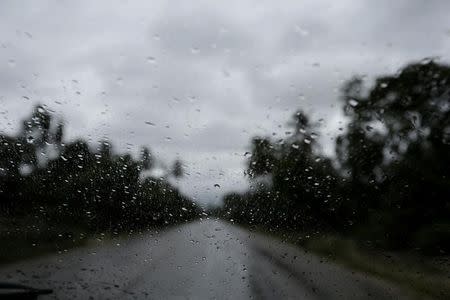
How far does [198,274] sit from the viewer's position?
995cm

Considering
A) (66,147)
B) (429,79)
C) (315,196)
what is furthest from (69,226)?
(429,79)

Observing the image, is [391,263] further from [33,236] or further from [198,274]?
[33,236]

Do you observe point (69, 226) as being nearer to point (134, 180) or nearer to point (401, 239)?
point (134, 180)

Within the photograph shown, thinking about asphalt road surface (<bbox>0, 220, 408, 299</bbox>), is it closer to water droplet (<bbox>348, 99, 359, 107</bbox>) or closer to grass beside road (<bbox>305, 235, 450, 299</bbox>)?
grass beside road (<bbox>305, 235, 450, 299</bbox>)

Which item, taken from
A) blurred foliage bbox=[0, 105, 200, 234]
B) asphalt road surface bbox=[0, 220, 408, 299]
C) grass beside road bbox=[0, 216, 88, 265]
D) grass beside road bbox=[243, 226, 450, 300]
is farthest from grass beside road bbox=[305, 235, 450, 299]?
grass beside road bbox=[0, 216, 88, 265]

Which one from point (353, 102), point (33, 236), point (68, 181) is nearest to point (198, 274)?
point (68, 181)

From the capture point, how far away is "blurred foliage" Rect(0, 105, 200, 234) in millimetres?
9969

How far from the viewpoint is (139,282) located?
8.38m

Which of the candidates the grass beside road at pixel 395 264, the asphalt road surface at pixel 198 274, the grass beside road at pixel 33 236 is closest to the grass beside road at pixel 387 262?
the grass beside road at pixel 395 264

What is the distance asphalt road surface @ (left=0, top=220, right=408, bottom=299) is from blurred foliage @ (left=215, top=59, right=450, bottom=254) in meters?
1.06

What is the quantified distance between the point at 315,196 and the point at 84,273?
4.54 m

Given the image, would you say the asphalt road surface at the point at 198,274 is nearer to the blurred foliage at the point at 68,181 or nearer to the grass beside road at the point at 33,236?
the grass beside road at the point at 33,236

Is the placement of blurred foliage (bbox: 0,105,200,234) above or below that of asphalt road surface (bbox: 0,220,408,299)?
above

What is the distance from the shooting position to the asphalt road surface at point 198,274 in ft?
23.4
